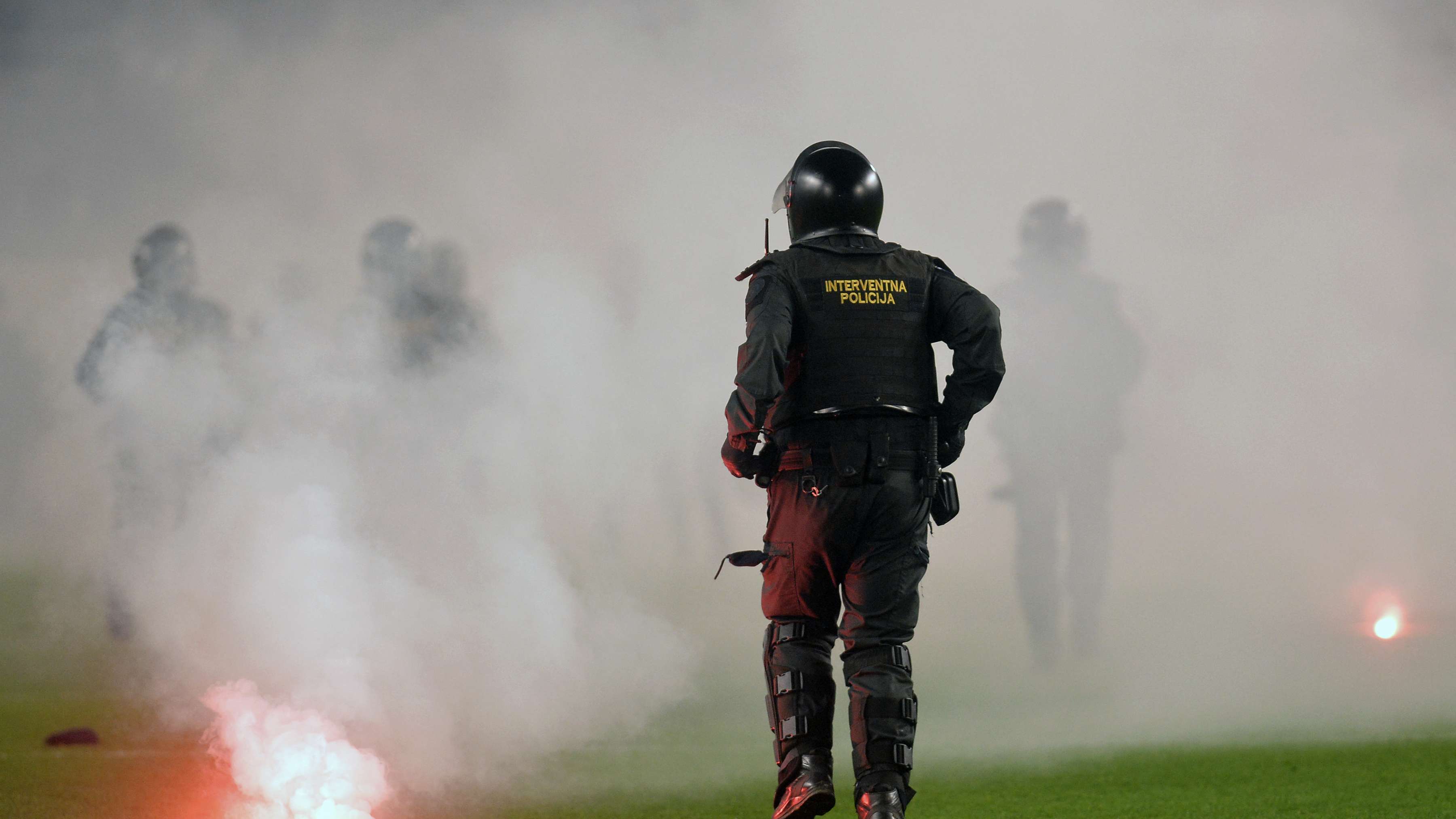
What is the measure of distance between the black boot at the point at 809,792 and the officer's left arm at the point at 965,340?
108 cm

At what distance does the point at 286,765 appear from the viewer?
Answer: 3.79m

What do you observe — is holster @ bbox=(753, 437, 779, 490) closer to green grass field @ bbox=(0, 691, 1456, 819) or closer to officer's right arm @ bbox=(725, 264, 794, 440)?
officer's right arm @ bbox=(725, 264, 794, 440)

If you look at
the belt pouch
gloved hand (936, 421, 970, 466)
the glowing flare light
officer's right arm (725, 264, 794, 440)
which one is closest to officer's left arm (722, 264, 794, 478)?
officer's right arm (725, 264, 794, 440)

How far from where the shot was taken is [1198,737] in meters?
6.20

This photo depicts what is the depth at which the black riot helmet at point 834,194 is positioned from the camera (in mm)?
3453

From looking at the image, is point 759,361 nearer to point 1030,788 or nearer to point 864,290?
point 864,290

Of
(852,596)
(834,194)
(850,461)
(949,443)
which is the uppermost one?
(834,194)

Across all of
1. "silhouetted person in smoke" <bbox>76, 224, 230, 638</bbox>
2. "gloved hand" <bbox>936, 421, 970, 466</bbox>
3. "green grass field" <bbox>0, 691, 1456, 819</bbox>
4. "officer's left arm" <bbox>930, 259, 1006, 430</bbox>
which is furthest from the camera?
"silhouetted person in smoke" <bbox>76, 224, 230, 638</bbox>

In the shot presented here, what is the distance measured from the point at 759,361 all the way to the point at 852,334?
1.15 feet

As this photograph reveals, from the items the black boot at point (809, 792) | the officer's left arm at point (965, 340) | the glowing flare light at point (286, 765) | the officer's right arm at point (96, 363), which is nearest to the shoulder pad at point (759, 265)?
the officer's left arm at point (965, 340)

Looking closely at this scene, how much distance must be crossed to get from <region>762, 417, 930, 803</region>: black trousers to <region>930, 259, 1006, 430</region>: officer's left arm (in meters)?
0.17

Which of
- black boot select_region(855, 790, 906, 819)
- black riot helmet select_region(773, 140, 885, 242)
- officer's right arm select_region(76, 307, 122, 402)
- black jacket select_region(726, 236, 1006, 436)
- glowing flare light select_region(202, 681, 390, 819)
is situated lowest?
black boot select_region(855, 790, 906, 819)

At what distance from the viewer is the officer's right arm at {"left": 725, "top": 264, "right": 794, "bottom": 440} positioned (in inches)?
122

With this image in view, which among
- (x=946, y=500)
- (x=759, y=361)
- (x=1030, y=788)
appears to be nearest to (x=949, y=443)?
(x=946, y=500)
